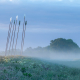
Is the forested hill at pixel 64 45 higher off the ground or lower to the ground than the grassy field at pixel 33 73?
higher

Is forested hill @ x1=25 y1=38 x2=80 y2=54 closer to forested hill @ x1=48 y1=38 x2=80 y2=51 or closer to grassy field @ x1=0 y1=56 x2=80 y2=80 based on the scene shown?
forested hill @ x1=48 y1=38 x2=80 y2=51

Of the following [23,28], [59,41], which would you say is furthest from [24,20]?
[59,41]

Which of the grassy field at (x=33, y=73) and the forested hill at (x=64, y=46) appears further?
the forested hill at (x=64, y=46)

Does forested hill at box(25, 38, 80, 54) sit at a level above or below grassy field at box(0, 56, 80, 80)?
above

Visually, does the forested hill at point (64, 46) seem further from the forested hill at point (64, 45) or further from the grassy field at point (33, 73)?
the grassy field at point (33, 73)

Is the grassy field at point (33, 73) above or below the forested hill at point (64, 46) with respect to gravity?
below

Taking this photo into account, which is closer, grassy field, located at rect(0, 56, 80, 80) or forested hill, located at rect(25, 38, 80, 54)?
grassy field, located at rect(0, 56, 80, 80)

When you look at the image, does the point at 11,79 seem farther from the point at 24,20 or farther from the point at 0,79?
the point at 24,20

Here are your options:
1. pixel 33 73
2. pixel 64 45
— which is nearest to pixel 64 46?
pixel 64 45

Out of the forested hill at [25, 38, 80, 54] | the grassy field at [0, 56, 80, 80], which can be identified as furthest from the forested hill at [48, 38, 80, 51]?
the grassy field at [0, 56, 80, 80]

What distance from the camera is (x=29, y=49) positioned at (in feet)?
269

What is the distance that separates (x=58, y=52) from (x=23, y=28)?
2465 cm

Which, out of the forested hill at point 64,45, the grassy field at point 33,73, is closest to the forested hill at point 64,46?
the forested hill at point 64,45

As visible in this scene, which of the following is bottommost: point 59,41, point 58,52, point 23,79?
point 23,79
